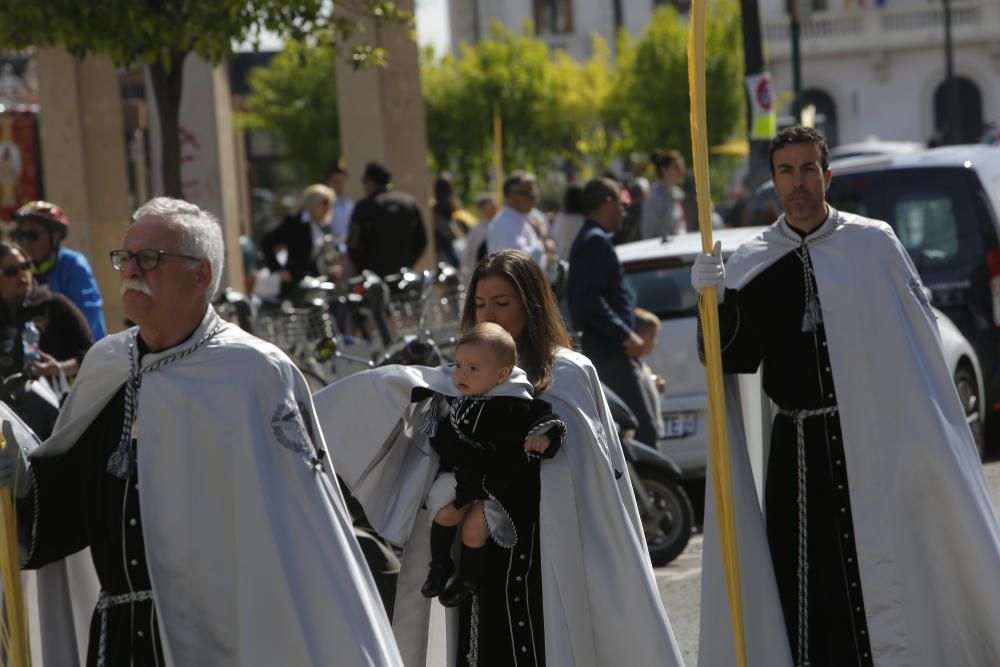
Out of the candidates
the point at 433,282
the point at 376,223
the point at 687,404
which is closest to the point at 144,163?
the point at 376,223

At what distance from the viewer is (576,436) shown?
507cm

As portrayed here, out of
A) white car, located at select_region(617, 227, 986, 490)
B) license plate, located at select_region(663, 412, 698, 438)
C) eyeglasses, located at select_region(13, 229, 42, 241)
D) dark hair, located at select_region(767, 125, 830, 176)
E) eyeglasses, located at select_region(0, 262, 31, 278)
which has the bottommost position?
license plate, located at select_region(663, 412, 698, 438)

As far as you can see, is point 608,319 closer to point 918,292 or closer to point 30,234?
point 30,234

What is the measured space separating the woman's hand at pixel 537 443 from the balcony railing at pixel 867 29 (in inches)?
2357

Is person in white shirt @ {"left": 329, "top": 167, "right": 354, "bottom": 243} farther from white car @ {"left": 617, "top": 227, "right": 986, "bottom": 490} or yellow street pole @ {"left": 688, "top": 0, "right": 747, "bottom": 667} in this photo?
yellow street pole @ {"left": 688, "top": 0, "right": 747, "bottom": 667}

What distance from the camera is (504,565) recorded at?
16.7 ft

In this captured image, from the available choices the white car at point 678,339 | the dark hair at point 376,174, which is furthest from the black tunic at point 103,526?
the dark hair at point 376,174

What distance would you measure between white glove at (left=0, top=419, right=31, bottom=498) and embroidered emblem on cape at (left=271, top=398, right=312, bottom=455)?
2.05ft

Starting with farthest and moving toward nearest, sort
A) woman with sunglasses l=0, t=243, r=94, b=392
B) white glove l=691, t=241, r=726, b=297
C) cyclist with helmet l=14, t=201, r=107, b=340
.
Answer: cyclist with helmet l=14, t=201, r=107, b=340 → woman with sunglasses l=0, t=243, r=94, b=392 → white glove l=691, t=241, r=726, b=297

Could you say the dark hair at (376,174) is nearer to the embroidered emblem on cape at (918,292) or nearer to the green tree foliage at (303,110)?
the embroidered emblem on cape at (918,292)

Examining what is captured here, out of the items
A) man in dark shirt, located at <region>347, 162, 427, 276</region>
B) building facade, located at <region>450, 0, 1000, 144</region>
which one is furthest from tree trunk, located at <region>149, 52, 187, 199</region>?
building facade, located at <region>450, 0, 1000, 144</region>

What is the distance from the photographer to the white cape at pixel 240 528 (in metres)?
4.02

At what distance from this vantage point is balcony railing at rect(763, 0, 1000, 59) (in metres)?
63.5

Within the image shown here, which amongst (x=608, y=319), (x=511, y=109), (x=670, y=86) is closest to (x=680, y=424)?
(x=608, y=319)
